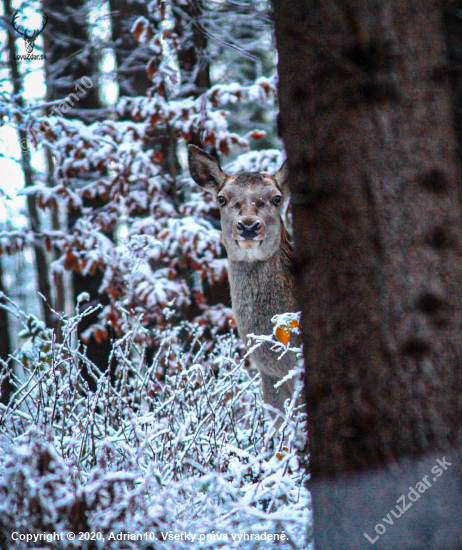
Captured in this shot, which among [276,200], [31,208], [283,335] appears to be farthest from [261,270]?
[31,208]

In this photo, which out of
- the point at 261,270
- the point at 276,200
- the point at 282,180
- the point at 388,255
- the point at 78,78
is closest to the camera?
the point at 388,255

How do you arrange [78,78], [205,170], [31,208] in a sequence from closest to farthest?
[205,170]
[78,78]
[31,208]

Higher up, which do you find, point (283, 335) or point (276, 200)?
point (276, 200)

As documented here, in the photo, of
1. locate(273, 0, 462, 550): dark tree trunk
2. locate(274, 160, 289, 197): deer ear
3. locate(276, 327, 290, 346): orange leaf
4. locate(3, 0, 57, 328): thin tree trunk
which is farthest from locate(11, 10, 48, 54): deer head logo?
locate(273, 0, 462, 550): dark tree trunk

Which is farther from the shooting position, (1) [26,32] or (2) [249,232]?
(1) [26,32]

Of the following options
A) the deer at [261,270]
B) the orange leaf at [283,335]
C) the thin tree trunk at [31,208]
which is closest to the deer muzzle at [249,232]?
the deer at [261,270]

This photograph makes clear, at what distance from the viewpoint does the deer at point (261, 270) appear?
4562 millimetres

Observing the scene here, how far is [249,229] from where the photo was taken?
477 centimetres

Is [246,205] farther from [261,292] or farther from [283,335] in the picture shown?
[283,335]

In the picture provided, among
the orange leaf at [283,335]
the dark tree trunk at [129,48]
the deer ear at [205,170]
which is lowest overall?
the orange leaf at [283,335]

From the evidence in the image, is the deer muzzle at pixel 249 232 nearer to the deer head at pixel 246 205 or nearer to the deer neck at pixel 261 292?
the deer head at pixel 246 205

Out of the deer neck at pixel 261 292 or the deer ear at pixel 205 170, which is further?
the deer ear at pixel 205 170

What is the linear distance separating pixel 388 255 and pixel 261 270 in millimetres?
2941

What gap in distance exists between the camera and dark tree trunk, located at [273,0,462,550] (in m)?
1.90
